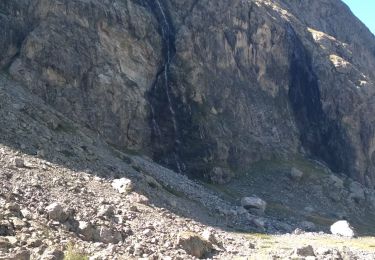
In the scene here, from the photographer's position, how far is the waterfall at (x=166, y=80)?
78000mm

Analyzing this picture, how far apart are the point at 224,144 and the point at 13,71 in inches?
1352

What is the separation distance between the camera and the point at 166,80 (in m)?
82.9

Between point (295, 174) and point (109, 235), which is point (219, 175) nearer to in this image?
point (295, 174)

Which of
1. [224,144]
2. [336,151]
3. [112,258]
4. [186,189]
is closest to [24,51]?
[186,189]

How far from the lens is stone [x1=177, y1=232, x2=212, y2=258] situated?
30.6m

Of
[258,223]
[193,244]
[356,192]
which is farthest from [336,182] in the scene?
[193,244]

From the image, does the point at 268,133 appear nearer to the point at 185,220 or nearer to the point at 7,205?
the point at 185,220

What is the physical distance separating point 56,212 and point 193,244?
8.04 metres

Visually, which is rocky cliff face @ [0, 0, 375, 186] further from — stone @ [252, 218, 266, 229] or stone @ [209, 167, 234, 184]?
stone @ [252, 218, 266, 229]

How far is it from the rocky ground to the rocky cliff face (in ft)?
27.6

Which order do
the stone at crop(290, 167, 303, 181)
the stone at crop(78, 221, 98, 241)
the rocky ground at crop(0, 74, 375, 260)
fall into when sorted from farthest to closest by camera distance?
the stone at crop(290, 167, 303, 181), the stone at crop(78, 221, 98, 241), the rocky ground at crop(0, 74, 375, 260)

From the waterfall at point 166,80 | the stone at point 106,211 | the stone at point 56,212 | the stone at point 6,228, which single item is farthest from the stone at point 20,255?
→ the waterfall at point 166,80

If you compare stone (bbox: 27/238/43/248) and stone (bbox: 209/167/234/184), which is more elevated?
stone (bbox: 209/167/234/184)

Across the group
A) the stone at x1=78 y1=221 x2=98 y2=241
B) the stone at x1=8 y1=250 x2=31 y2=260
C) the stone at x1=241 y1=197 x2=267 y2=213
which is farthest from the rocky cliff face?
the stone at x1=8 y1=250 x2=31 y2=260
